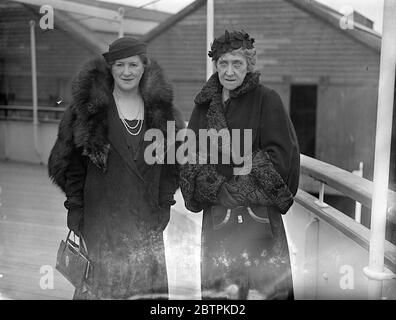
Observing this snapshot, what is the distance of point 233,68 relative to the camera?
1.61m

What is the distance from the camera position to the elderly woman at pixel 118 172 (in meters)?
1.74

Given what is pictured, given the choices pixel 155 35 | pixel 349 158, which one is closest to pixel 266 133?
pixel 155 35

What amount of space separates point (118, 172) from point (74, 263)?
383mm

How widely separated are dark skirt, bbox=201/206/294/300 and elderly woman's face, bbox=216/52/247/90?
0.42 meters

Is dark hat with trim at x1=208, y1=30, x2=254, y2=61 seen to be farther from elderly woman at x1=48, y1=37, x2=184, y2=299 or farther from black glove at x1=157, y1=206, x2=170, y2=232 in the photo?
black glove at x1=157, y1=206, x2=170, y2=232

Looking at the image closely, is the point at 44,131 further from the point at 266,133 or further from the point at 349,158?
the point at 266,133

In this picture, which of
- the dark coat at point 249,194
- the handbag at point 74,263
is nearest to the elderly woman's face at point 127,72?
the dark coat at point 249,194

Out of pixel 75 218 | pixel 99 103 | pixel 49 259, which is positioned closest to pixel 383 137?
pixel 99 103

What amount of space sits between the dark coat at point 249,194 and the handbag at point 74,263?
0.44 meters

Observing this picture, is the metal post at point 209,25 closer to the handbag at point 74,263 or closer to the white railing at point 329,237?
the white railing at point 329,237

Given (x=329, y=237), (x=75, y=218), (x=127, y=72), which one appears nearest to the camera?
(x=127, y=72)

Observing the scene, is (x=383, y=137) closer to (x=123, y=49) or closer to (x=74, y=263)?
(x=123, y=49)

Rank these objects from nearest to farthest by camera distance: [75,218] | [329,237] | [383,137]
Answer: [383,137]
[75,218]
[329,237]
